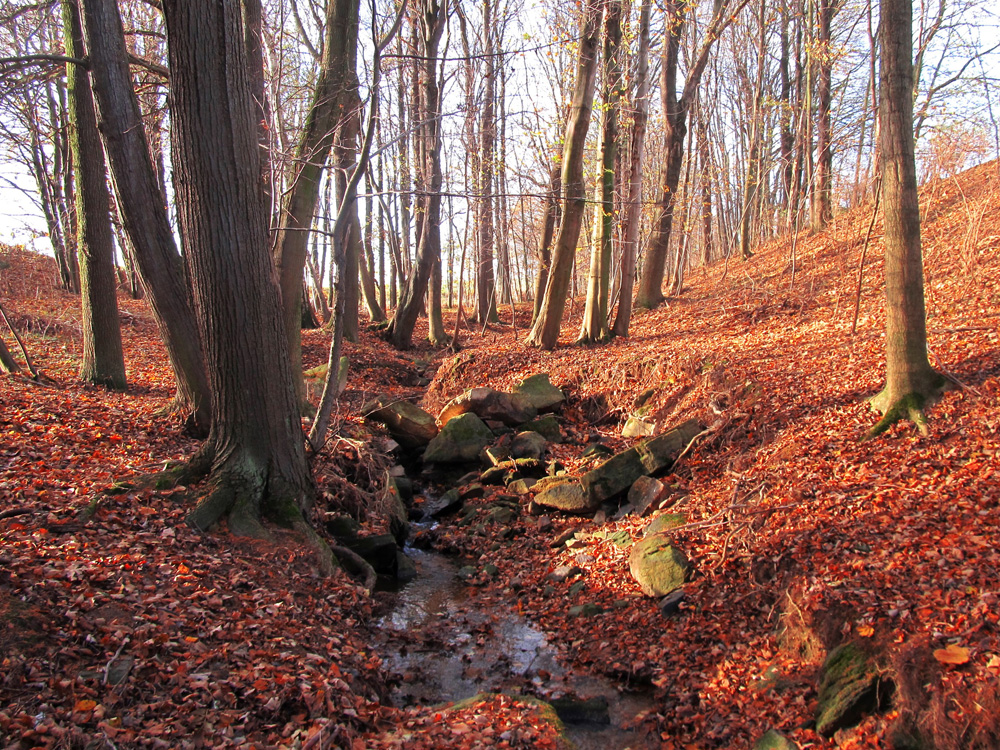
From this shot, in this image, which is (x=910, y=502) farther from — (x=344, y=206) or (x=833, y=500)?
(x=344, y=206)

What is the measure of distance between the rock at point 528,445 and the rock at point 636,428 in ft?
4.64

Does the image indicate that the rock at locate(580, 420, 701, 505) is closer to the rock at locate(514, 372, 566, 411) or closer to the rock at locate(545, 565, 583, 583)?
the rock at locate(545, 565, 583, 583)

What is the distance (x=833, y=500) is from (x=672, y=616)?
1.99 meters

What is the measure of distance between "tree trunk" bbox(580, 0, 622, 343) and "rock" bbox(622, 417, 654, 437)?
394 cm

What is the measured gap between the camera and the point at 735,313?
14516 millimetres

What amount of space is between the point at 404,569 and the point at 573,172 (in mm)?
9243

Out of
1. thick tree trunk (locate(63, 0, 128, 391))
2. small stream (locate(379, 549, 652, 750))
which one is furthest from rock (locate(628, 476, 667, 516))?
thick tree trunk (locate(63, 0, 128, 391))

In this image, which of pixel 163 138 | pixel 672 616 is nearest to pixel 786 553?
pixel 672 616

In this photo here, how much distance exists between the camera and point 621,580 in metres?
7.24

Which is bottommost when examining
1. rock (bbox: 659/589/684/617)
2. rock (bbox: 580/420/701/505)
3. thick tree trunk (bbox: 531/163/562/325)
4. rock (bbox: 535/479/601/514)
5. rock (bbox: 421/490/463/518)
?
rock (bbox: 659/589/684/617)

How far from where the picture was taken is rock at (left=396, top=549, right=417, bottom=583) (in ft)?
26.0

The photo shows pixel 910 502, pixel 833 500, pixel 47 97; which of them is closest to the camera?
pixel 910 502

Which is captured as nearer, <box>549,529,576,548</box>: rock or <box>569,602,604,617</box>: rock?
<box>569,602,604,617</box>: rock

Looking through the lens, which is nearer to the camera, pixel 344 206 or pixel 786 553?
pixel 786 553
